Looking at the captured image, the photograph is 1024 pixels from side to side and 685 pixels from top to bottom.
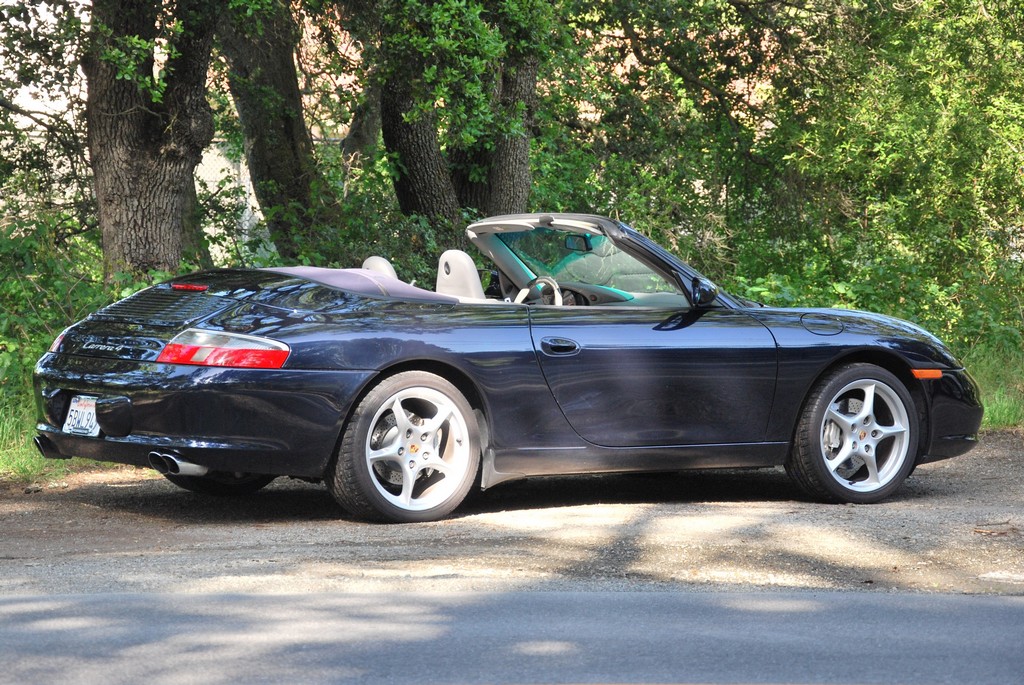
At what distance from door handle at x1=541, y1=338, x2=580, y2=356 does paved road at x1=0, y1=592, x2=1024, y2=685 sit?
75.3 inches

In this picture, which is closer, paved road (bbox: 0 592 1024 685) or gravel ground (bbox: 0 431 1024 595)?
paved road (bbox: 0 592 1024 685)

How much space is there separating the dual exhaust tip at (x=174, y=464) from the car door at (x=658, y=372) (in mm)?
1692

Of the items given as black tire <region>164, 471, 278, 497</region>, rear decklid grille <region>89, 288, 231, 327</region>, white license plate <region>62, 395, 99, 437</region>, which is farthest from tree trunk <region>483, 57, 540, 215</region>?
white license plate <region>62, 395, 99, 437</region>

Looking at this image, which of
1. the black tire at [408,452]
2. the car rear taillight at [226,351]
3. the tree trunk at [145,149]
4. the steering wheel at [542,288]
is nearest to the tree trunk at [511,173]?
the tree trunk at [145,149]

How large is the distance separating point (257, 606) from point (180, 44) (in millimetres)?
7772

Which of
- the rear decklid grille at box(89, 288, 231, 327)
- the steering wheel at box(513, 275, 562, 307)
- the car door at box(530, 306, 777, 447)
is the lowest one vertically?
the car door at box(530, 306, 777, 447)

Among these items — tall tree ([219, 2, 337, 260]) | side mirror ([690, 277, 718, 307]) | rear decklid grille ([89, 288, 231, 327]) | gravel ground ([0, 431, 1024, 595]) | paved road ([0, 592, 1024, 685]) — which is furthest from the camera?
tall tree ([219, 2, 337, 260])

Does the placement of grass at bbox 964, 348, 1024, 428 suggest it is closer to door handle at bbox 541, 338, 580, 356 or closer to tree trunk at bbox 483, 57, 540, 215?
tree trunk at bbox 483, 57, 540, 215

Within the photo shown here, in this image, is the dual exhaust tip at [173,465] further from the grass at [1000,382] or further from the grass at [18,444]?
the grass at [1000,382]

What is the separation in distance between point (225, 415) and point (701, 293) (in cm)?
254

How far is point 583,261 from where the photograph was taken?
7.82 metres

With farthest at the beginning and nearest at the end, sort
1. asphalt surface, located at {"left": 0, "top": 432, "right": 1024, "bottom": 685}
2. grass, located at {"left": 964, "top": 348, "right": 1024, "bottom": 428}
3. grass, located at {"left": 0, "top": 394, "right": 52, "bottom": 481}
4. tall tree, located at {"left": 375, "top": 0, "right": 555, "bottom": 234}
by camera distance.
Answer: tall tree, located at {"left": 375, "top": 0, "right": 555, "bottom": 234}, grass, located at {"left": 964, "top": 348, "right": 1024, "bottom": 428}, grass, located at {"left": 0, "top": 394, "right": 52, "bottom": 481}, asphalt surface, located at {"left": 0, "top": 432, "right": 1024, "bottom": 685}

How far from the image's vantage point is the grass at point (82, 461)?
872cm

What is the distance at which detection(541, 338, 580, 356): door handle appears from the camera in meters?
7.13
